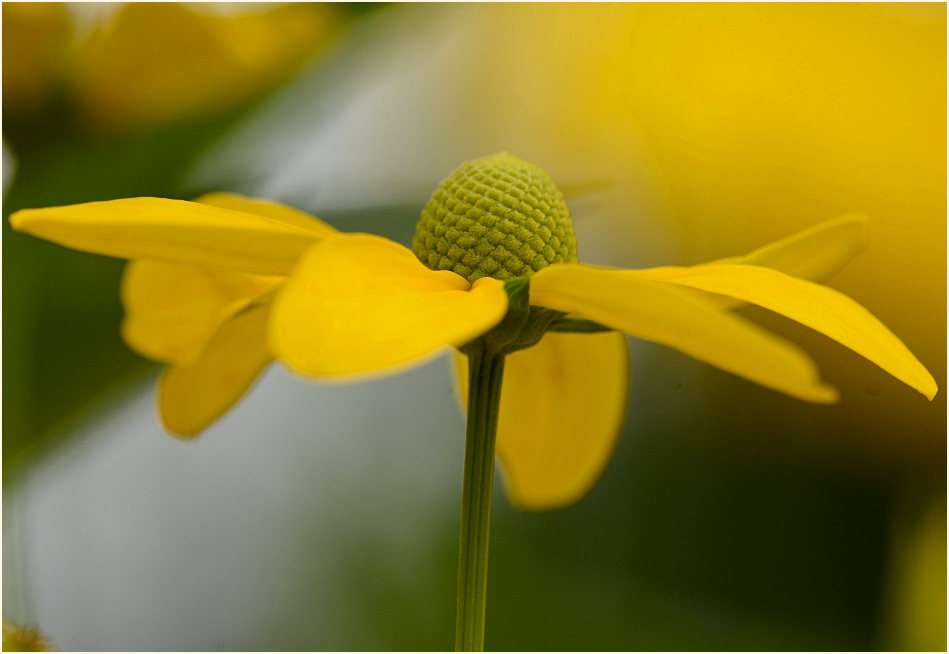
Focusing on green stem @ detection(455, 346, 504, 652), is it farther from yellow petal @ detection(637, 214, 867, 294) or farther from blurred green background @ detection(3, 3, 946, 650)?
blurred green background @ detection(3, 3, 946, 650)

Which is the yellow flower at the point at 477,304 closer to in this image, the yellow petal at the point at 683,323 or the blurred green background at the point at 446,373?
the yellow petal at the point at 683,323

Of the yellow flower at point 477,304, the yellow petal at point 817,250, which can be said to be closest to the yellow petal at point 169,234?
the yellow flower at point 477,304

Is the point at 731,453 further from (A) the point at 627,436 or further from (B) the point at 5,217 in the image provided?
(B) the point at 5,217

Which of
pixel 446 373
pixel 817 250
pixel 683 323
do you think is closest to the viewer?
pixel 683 323

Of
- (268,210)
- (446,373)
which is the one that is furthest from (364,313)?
(446,373)

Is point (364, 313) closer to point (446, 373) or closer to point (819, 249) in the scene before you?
point (819, 249)

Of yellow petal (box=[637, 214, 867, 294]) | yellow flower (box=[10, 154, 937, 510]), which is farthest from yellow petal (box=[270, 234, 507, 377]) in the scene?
yellow petal (box=[637, 214, 867, 294])
